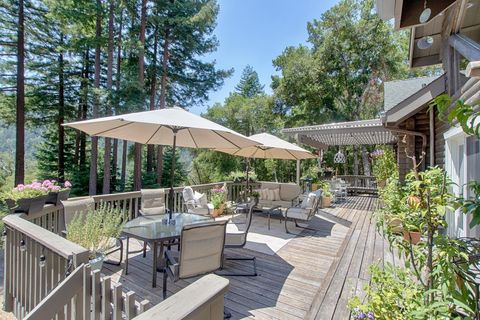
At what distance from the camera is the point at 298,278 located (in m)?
3.58

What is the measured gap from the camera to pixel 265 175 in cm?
1827

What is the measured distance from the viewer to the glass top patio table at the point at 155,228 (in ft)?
11.0

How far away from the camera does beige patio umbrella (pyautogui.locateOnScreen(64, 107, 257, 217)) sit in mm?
3357

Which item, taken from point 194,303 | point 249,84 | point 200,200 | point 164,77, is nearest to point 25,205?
point 194,303

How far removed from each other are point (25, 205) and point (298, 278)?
152 inches

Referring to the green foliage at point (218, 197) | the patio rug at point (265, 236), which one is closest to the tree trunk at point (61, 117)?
the green foliage at point (218, 197)

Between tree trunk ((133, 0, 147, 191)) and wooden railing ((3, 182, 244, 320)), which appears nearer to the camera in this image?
wooden railing ((3, 182, 244, 320))

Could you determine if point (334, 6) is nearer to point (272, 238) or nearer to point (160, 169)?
point (160, 169)

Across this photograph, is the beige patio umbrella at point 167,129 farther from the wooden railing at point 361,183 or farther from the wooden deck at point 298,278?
the wooden railing at point 361,183

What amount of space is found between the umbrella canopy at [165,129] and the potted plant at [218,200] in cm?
252

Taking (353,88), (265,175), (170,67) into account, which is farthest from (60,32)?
(353,88)

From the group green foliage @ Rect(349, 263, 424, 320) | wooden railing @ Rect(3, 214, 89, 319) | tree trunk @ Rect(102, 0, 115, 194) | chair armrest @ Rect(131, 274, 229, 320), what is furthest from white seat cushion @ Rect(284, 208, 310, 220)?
tree trunk @ Rect(102, 0, 115, 194)

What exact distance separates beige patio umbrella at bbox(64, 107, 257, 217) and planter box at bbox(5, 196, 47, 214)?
1.14 meters

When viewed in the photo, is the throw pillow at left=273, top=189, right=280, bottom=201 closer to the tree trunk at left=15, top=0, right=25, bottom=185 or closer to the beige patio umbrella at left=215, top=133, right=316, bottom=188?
the beige patio umbrella at left=215, top=133, right=316, bottom=188
